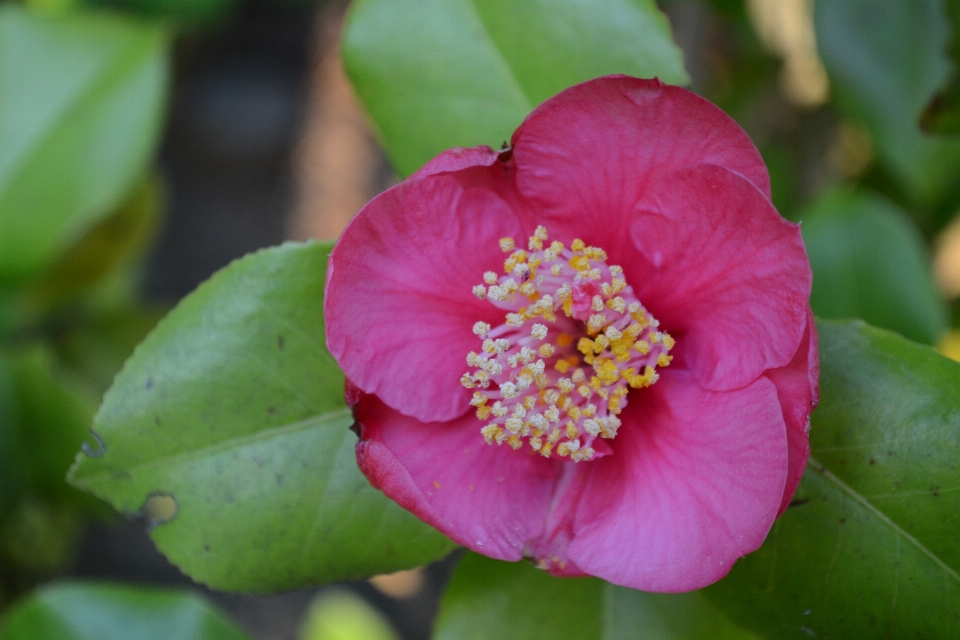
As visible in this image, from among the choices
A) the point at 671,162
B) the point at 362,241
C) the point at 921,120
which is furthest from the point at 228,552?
the point at 921,120

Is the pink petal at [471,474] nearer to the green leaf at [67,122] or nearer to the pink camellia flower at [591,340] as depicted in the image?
the pink camellia flower at [591,340]

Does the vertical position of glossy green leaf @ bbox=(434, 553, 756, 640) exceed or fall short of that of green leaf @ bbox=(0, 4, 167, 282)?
it falls short

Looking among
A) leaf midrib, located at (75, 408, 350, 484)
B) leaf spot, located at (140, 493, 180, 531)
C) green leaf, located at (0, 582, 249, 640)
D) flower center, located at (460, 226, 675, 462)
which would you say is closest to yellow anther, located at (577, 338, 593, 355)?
flower center, located at (460, 226, 675, 462)

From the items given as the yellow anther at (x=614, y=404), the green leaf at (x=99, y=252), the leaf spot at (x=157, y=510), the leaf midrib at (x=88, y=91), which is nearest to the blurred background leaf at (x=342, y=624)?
the green leaf at (x=99, y=252)

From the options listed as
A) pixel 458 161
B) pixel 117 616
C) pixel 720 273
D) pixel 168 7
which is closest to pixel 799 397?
pixel 720 273

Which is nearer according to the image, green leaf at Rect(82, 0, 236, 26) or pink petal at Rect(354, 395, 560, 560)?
pink petal at Rect(354, 395, 560, 560)

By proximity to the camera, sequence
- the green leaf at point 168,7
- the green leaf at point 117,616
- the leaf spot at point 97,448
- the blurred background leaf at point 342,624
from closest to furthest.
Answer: the leaf spot at point 97,448
the green leaf at point 117,616
the blurred background leaf at point 342,624
the green leaf at point 168,7

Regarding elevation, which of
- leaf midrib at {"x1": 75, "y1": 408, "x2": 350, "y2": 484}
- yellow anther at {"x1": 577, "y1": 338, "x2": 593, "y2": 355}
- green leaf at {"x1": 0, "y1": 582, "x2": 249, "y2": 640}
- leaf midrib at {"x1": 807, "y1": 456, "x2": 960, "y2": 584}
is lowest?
green leaf at {"x1": 0, "y1": 582, "x2": 249, "y2": 640}

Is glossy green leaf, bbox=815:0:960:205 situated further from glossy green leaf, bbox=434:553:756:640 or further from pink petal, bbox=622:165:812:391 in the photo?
glossy green leaf, bbox=434:553:756:640
